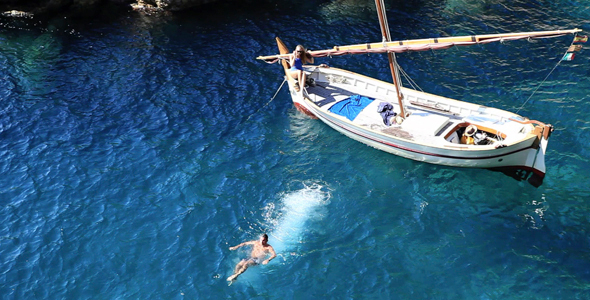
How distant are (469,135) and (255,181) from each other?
10999 millimetres

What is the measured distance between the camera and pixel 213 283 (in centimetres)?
2038

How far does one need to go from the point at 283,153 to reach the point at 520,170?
1180cm

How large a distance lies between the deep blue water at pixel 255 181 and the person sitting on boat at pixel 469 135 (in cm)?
192

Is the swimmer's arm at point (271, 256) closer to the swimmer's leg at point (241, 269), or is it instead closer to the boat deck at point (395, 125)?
the swimmer's leg at point (241, 269)

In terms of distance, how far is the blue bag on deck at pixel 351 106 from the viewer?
28625mm

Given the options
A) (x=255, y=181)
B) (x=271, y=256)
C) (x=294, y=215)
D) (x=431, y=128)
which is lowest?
(x=271, y=256)

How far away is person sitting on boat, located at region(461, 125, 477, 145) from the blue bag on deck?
6005 mm

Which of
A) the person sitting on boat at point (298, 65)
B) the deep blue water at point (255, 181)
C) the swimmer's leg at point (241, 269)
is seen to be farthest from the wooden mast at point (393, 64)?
the swimmer's leg at point (241, 269)

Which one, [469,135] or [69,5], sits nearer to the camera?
[469,135]

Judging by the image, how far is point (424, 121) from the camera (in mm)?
26766

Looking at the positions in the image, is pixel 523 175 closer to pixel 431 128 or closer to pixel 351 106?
pixel 431 128

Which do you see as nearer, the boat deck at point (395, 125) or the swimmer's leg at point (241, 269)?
the swimmer's leg at point (241, 269)

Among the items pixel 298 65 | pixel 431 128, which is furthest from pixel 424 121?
pixel 298 65

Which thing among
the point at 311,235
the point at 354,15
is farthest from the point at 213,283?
the point at 354,15
